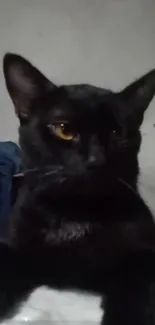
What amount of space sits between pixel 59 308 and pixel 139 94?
365mm

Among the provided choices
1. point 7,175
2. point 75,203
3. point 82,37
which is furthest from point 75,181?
point 82,37

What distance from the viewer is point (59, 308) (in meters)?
0.78

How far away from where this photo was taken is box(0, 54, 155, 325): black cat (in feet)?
2.64

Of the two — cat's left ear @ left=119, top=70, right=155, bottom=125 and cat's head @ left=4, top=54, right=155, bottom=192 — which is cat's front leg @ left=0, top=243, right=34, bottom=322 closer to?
cat's head @ left=4, top=54, right=155, bottom=192

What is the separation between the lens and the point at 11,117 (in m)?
0.96

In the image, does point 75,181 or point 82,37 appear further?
point 82,37

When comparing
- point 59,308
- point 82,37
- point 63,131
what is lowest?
point 59,308

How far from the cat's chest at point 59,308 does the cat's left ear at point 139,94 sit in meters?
0.30

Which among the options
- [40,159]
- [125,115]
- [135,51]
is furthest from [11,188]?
[135,51]

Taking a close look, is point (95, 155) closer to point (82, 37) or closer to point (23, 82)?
point (23, 82)

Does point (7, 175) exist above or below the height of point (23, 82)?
below

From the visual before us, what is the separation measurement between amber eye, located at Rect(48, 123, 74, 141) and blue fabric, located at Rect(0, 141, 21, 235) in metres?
0.11

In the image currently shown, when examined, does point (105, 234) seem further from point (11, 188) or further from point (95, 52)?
point (95, 52)

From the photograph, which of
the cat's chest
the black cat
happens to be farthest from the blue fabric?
the cat's chest
